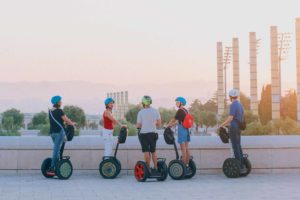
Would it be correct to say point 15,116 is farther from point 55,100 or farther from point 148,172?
point 148,172

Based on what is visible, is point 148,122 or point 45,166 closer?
point 148,122

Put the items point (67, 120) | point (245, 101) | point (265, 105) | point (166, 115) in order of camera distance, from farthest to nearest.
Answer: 1. point (245, 101)
2. point (265, 105)
3. point (166, 115)
4. point (67, 120)

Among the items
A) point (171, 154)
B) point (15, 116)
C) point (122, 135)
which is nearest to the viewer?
point (122, 135)

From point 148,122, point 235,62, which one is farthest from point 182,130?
point 235,62

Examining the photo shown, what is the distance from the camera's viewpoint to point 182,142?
14586 millimetres

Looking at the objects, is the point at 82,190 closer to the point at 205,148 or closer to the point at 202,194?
the point at 202,194

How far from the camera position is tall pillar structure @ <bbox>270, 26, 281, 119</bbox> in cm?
7144

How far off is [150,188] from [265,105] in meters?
74.3

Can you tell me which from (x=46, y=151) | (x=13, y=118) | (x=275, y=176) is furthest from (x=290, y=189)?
(x=13, y=118)

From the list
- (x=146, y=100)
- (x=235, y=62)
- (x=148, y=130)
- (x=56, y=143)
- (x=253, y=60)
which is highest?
(x=235, y=62)

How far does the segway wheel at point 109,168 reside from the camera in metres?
14.8

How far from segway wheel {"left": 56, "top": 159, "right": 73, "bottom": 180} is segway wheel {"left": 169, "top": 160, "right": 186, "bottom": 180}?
7.66 feet

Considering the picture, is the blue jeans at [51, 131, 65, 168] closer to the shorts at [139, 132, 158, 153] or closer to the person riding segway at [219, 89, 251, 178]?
the shorts at [139, 132, 158, 153]

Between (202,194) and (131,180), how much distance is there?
2.96 metres
